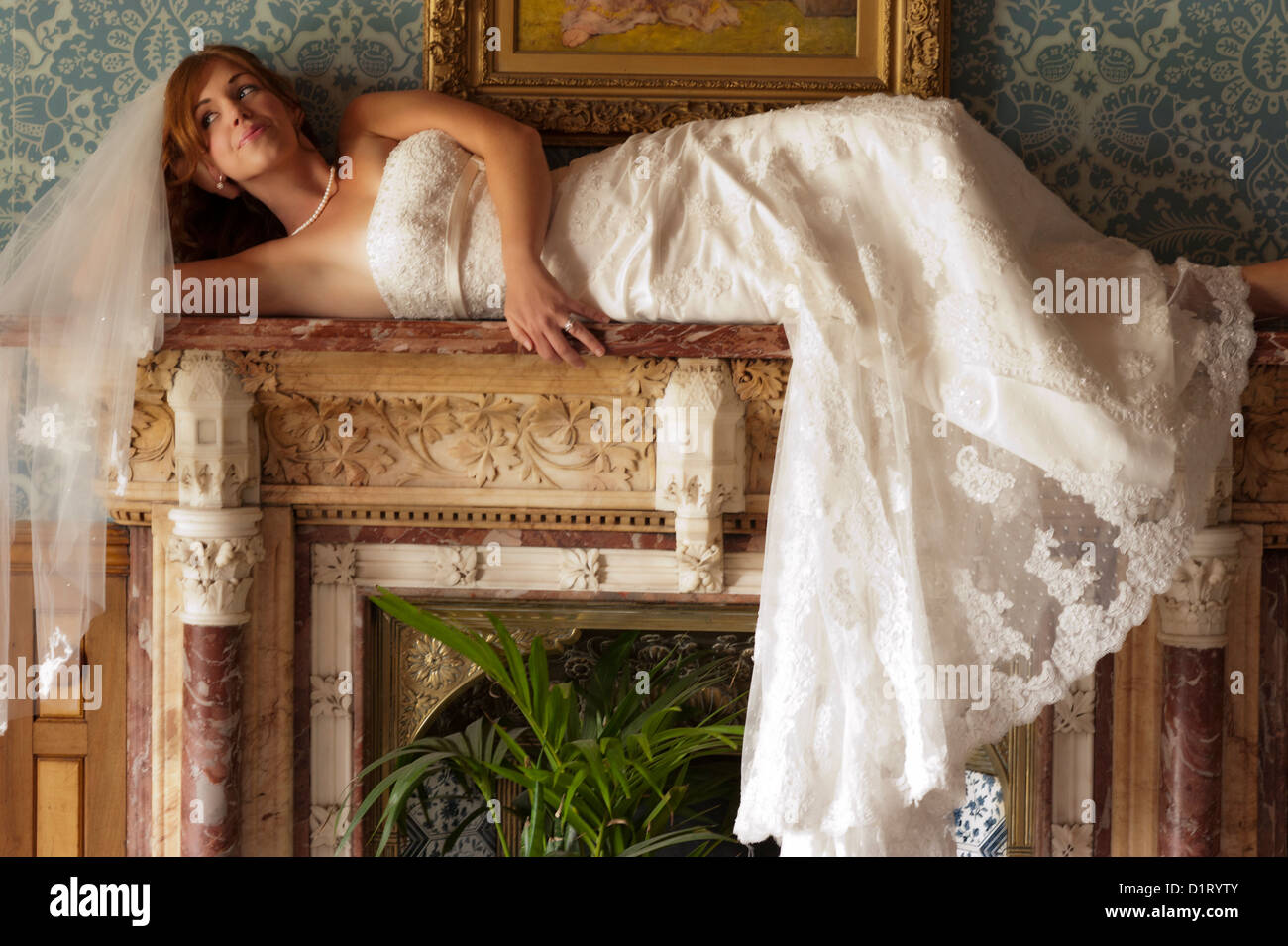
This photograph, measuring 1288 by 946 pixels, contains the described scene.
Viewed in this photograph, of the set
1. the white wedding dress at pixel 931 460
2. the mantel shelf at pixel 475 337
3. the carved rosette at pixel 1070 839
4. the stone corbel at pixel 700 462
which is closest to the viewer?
the white wedding dress at pixel 931 460

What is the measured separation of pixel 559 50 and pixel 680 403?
71 centimetres

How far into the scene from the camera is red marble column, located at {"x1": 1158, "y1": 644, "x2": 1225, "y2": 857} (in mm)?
1944

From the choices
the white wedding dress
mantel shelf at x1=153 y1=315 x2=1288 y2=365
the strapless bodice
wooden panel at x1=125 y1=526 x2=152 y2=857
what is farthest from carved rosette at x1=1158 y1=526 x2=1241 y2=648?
wooden panel at x1=125 y1=526 x2=152 y2=857

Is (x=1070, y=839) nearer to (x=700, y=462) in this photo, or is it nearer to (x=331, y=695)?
(x=700, y=462)

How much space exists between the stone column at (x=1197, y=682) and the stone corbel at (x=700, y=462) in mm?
765

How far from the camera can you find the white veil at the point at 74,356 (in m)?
1.75

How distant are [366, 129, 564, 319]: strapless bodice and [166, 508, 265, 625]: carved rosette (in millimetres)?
444

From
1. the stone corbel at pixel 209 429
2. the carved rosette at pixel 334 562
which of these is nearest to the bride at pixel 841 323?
the stone corbel at pixel 209 429

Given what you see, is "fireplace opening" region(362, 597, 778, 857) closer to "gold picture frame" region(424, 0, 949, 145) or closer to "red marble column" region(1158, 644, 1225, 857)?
"red marble column" region(1158, 644, 1225, 857)

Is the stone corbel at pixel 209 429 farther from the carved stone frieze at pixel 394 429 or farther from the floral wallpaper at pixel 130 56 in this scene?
the floral wallpaper at pixel 130 56

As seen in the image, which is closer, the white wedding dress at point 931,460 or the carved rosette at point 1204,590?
the white wedding dress at point 931,460

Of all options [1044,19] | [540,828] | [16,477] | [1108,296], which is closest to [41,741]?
[16,477]

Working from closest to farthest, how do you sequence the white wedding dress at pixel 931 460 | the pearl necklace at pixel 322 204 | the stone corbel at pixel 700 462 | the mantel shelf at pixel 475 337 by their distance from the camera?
the white wedding dress at pixel 931 460 < the mantel shelf at pixel 475 337 < the stone corbel at pixel 700 462 < the pearl necklace at pixel 322 204

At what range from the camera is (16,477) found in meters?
2.05
